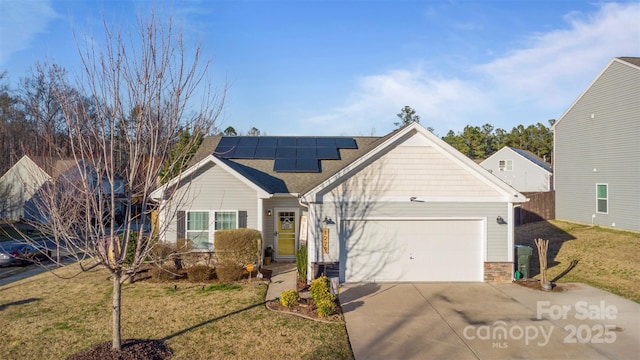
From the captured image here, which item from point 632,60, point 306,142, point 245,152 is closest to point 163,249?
point 245,152

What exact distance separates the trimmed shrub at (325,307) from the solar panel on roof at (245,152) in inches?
407

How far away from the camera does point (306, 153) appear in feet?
62.9

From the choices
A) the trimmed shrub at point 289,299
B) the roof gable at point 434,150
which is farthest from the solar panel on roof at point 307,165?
the trimmed shrub at point 289,299

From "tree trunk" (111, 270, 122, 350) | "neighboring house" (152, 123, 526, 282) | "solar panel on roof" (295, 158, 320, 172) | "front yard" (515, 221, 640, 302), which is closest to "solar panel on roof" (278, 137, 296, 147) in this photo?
"solar panel on roof" (295, 158, 320, 172)

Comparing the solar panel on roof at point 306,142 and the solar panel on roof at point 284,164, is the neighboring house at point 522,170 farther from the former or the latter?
the solar panel on roof at point 284,164

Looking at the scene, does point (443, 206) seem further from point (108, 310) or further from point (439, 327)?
point (108, 310)

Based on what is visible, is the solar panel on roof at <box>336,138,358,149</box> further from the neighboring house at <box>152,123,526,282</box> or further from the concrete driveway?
the concrete driveway

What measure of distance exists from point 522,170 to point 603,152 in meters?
18.2

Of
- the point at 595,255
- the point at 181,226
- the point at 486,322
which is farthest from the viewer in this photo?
the point at 595,255

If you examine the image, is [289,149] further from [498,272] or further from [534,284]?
[534,284]

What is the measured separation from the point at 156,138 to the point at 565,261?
14.9 meters

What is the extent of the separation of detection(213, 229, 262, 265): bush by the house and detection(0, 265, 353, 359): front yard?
4.94 feet

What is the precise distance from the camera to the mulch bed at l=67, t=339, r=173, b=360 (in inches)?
275

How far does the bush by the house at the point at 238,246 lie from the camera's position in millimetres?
13766
